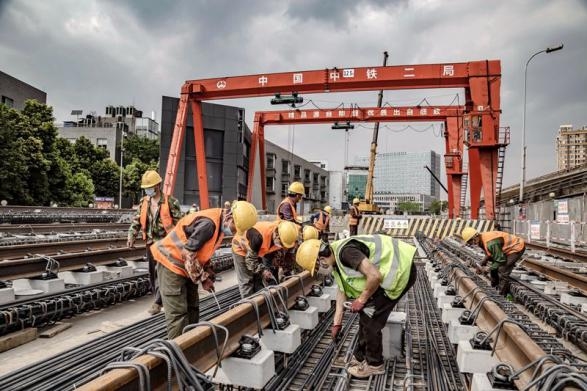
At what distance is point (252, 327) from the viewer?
3508mm

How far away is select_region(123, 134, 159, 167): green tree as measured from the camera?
6379cm

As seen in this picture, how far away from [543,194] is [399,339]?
37999mm

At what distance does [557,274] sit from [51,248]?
30.1 feet

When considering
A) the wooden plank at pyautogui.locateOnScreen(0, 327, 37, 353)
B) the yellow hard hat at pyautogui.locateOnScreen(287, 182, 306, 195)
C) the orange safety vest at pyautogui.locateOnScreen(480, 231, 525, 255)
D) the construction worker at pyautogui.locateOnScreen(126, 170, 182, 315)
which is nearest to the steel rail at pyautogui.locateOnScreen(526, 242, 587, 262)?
the orange safety vest at pyautogui.locateOnScreen(480, 231, 525, 255)

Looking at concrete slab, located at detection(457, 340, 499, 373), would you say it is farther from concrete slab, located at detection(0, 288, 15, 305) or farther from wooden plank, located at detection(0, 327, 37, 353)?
concrete slab, located at detection(0, 288, 15, 305)

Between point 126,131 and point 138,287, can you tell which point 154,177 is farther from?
point 126,131

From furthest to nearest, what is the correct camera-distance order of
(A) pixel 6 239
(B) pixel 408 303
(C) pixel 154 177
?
(A) pixel 6 239, (B) pixel 408 303, (C) pixel 154 177

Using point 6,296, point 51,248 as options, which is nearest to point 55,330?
point 6,296

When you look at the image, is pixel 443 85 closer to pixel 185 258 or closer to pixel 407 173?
pixel 185 258

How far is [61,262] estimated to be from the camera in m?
6.16

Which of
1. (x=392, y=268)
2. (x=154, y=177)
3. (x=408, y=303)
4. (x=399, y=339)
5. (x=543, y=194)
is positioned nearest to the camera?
(x=392, y=268)

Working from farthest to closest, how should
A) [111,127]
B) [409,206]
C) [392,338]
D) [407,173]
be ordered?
1. [407,173]
2. [409,206]
3. [111,127]
4. [392,338]

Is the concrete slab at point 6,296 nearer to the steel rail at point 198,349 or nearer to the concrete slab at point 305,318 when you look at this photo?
the steel rail at point 198,349

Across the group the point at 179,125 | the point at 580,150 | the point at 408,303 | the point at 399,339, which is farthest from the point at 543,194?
the point at 580,150
